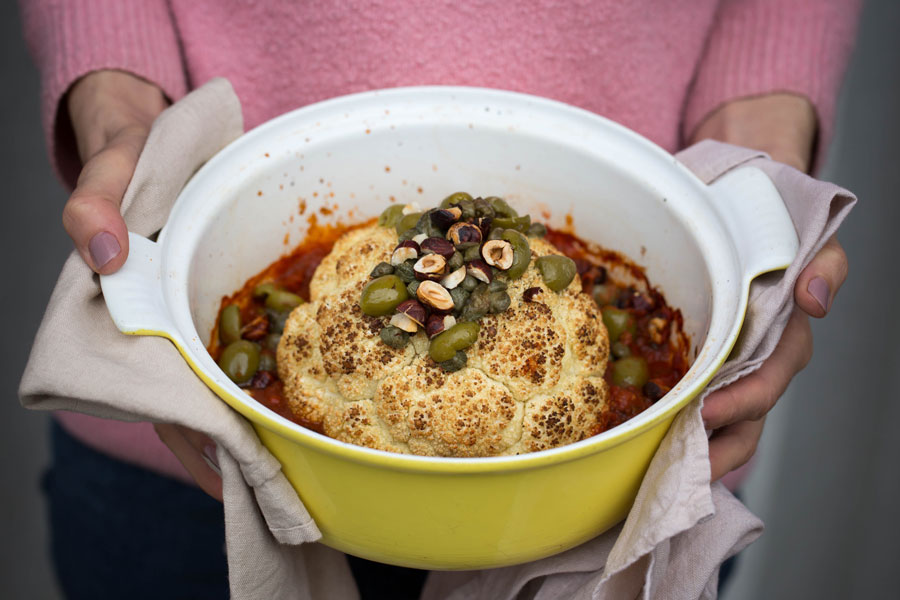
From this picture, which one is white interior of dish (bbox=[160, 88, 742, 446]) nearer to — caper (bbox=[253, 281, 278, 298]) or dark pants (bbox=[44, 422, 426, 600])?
caper (bbox=[253, 281, 278, 298])

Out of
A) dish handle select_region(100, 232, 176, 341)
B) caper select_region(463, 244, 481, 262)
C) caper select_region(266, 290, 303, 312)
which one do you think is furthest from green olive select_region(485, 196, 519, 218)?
dish handle select_region(100, 232, 176, 341)

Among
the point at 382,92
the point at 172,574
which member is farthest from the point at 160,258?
the point at 172,574

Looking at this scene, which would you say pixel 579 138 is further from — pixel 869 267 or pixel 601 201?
pixel 869 267

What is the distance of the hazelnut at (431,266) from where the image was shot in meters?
0.97

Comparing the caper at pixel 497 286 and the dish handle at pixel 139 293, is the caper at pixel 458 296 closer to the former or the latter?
Result: the caper at pixel 497 286

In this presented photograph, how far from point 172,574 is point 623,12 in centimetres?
152

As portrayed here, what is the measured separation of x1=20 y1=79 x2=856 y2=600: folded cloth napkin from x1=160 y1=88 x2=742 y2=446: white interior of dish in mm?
70

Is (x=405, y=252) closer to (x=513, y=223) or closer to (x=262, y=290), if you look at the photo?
(x=513, y=223)

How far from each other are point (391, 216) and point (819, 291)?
0.62 m

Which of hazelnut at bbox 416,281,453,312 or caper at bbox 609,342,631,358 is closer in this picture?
hazelnut at bbox 416,281,453,312

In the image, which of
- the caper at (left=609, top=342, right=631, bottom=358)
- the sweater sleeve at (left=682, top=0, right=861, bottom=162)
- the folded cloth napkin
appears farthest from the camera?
the sweater sleeve at (left=682, top=0, right=861, bottom=162)

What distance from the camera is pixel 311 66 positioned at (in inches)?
55.6

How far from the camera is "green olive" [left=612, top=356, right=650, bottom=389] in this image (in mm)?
1124

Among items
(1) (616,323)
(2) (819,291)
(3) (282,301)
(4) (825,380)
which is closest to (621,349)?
(1) (616,323)
